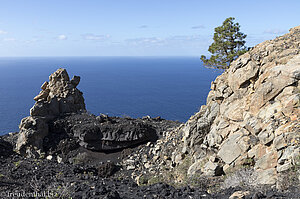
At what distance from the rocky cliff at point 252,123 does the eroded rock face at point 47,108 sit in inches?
567

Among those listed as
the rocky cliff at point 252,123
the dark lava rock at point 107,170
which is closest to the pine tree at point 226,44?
the rocky cliff at point 252,123

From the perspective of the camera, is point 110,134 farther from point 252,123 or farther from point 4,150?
point 252,123

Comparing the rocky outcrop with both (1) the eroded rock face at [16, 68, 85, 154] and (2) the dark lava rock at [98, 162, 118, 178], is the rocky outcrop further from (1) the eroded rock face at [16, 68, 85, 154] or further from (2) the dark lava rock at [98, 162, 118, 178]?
(2) the dark lava rock at [98, 162, 118, 178]

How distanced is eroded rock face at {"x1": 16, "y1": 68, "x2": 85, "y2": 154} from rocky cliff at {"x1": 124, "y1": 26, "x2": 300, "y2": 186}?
567 inches

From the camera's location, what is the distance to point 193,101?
10469 cm

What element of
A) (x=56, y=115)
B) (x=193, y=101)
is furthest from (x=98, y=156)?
(x=193, y=101)

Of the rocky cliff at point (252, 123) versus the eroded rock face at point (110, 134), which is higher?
the rocky cliff at point (252, 123)

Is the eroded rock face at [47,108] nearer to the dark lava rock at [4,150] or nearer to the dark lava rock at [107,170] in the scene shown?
the dark lava rock at [4,150]

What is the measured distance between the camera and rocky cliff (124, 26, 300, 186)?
11203mm

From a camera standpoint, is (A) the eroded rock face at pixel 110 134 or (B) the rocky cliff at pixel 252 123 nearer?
(B) the rocky cliff at pixel 252 123

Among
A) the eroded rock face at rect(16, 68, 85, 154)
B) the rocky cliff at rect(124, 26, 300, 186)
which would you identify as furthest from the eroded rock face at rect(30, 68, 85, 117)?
the rocky cliff at rect(124, 26, 300, 186)

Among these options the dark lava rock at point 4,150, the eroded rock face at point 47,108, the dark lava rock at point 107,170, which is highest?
the eroded rock face at point 47,108

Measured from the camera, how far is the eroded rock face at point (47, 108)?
26.5 m

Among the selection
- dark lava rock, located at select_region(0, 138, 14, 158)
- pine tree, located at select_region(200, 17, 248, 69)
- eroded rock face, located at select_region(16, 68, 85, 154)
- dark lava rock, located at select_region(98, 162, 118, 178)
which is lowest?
dark lava rock, located at select_region(98, 162, 118, 178)
